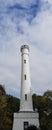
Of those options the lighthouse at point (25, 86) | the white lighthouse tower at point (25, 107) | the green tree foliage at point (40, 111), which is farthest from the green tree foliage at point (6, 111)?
the lighthouse at point (25, 86)

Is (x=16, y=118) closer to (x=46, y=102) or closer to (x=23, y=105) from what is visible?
(x=23, y=105)

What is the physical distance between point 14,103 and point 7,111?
11.6ft

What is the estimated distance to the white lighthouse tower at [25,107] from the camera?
33156 millimetres

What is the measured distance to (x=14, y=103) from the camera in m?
46.8

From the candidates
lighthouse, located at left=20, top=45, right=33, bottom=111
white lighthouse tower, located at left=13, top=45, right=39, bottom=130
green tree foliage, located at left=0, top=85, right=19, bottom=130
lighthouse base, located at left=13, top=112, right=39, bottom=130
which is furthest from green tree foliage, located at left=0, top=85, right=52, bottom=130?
lighthouse, located at left=20, top=45, right=33, bottom=111

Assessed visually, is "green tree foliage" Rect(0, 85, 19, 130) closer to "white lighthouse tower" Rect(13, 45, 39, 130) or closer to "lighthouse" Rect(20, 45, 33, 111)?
"white lighthouse tower" Rect(13, 45, 39, 130)

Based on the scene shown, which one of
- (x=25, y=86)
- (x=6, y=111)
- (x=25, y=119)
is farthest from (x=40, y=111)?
(x=25, y=86)

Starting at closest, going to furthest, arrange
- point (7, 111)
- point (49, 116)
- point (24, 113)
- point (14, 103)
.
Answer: point (24, 113) < point (49, 116) < point (7, 111) < point (14, 103)

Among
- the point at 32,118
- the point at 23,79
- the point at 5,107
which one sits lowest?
the point at 32,118

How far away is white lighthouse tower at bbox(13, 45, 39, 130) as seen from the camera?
3316 cm

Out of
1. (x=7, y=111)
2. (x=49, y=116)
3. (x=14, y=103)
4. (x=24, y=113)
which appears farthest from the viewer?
(x=14, y=103)

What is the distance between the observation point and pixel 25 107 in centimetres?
3388

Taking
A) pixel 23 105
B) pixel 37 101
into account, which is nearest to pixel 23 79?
pixel 23 105

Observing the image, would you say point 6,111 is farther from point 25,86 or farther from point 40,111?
point 25,86
